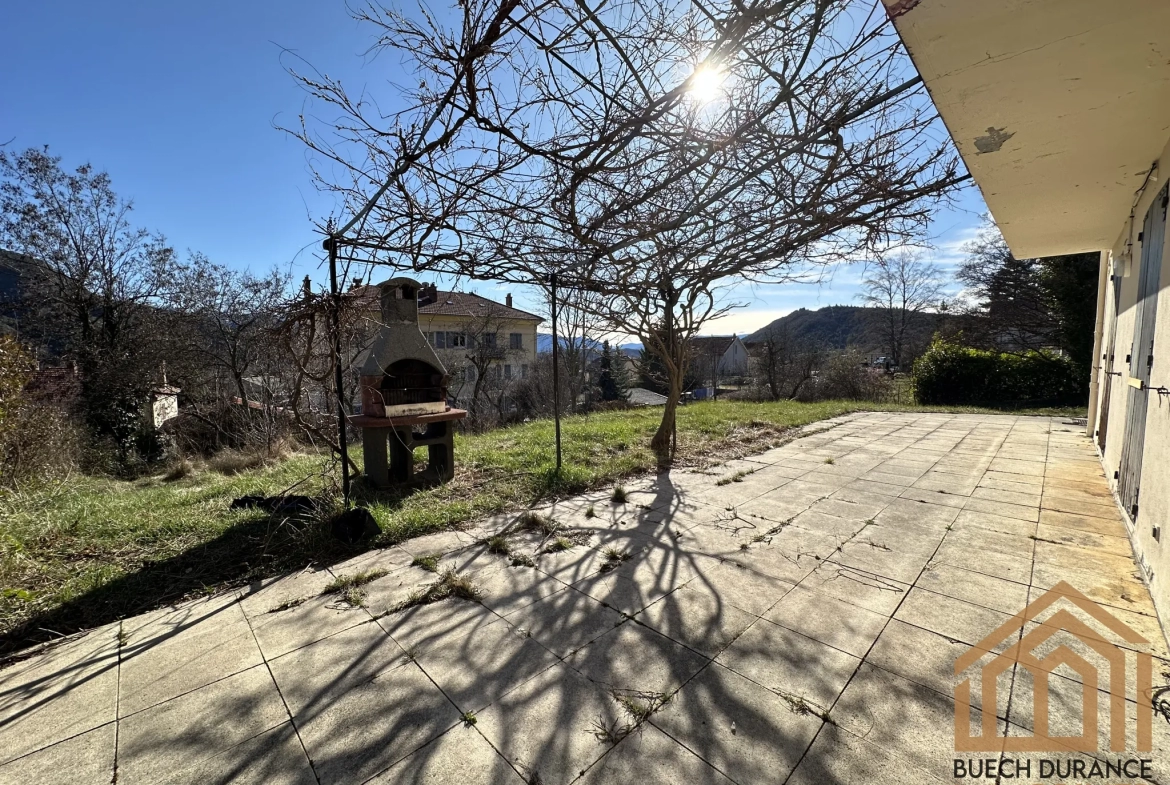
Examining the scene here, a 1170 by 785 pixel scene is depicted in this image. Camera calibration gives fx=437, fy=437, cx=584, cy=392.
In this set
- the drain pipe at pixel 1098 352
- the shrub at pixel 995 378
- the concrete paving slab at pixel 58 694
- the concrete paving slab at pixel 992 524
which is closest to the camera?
the concrete paving slab at pixel 58 694

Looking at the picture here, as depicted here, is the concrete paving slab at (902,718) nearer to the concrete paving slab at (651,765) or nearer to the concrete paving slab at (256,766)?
the concrete paving slab at (651,765)

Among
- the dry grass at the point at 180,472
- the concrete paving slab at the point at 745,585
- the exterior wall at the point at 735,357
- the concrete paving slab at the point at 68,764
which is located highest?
the exterior wall at the point at 735,357

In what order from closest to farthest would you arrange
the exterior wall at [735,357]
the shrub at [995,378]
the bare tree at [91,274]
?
the bare tree at [91,274] → the shrub at [995,378] → the exterior wall at [735,357]

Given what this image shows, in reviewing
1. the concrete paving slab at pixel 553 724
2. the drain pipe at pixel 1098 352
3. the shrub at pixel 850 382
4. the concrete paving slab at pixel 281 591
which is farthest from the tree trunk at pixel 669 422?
the shrub at pixel 850 382

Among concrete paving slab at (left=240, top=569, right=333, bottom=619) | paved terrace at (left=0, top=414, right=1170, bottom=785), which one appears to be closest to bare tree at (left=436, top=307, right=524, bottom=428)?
concrete paving slab at (left=240, top=569, right=333, bottom=619)

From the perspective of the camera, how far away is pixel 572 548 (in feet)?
10.0

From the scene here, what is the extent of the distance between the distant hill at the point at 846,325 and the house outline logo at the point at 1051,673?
17909 millimetres

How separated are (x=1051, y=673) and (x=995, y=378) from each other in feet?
43.4

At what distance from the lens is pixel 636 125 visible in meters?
1.81

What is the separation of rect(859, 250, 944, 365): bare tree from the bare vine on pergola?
65.5ft

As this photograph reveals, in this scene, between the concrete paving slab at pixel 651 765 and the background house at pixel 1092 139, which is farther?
the background house at pixel 1092 139

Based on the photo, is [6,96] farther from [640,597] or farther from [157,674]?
[640,597]

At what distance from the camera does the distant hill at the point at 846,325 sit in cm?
2129

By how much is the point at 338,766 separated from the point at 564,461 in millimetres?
4073
